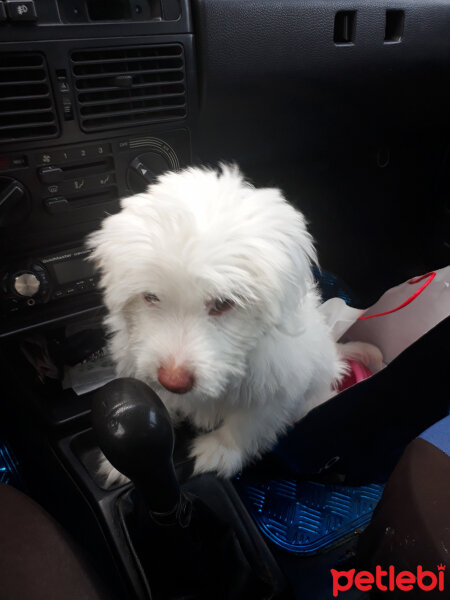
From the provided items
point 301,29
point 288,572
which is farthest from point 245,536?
point 301,29

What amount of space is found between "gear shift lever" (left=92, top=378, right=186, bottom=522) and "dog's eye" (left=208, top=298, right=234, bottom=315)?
244mm

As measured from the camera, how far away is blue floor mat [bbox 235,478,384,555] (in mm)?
1100

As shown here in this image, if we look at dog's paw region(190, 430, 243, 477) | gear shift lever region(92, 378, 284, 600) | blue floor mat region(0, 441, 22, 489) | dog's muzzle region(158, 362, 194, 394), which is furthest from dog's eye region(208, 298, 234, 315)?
blue floor mat region(0, 441, 22, 489)

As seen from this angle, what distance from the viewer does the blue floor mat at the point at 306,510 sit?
1.10m

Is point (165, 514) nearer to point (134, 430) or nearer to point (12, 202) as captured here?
point (134, 430)

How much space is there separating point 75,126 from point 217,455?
80 centimetres

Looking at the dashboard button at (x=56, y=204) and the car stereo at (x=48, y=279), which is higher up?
the dashboard button at (x=56, y=204)

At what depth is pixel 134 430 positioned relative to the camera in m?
0.60

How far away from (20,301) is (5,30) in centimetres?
58

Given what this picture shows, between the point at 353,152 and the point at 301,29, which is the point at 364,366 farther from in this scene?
the point at 301,29

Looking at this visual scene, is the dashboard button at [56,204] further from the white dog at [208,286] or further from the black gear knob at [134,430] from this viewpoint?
the black gear knob at [134,430]

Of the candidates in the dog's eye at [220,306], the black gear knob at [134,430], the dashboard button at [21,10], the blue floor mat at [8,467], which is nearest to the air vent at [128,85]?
the dashboard button at [21,10]

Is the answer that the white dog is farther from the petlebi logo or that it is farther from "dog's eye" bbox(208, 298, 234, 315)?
the petlebi logo

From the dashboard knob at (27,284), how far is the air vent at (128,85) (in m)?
0.36
